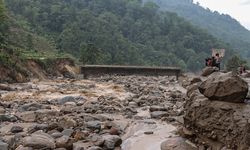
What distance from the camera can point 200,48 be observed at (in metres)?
123

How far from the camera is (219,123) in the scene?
8.53 metres

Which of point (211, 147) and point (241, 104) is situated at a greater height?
point (241, 104)

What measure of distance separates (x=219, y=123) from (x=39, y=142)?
400cm

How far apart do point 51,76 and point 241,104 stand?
3044cm

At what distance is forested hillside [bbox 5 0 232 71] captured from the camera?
3083 inches

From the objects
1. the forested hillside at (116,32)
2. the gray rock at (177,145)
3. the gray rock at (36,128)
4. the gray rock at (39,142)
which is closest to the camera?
the gray rock at (177,145)

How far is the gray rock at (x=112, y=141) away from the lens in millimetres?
9906

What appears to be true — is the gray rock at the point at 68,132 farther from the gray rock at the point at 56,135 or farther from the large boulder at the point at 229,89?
the large boulder at the point at 229,89

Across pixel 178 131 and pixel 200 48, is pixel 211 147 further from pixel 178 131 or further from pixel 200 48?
pixel 200 48

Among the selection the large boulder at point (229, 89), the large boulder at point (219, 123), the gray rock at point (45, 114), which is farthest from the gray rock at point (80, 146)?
the gray rock at point (45, 114)

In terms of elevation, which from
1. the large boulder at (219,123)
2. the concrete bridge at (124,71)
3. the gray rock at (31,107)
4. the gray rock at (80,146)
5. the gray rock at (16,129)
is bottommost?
the concrete bridge at (124,71)

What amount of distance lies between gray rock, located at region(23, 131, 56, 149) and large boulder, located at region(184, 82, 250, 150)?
3111 millimetres

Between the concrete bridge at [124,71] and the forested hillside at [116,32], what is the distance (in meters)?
10.9

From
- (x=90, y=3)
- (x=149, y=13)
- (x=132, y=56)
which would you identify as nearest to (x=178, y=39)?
(x=149, y=13)
